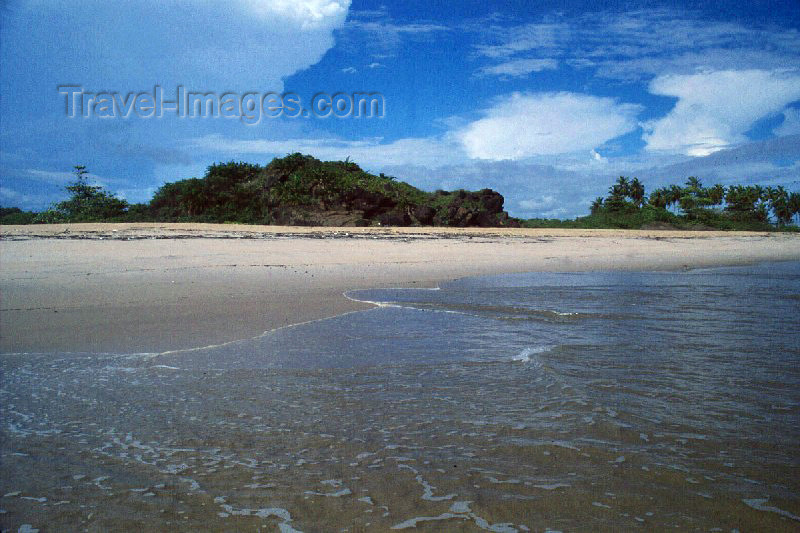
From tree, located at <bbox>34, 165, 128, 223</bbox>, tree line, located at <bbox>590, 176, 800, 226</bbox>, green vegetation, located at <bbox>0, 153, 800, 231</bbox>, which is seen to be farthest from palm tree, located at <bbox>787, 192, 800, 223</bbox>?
tree, located at <bbox>34, 165, 128, 223</bbox>

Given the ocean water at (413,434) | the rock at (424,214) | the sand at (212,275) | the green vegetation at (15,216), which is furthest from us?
the rock at (424,214)

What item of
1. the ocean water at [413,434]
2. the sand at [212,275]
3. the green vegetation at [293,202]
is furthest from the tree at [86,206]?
the ocean water at [413,434]

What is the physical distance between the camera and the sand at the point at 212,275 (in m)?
4.84

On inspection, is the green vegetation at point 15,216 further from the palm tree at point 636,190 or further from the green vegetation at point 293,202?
the palm tree at point 636,190

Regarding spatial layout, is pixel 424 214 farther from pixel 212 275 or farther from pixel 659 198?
pixel 659 198

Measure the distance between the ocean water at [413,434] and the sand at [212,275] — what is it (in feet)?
2.73

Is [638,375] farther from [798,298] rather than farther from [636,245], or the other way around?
[636,245]

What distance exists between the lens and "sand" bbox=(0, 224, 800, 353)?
15.9 ft

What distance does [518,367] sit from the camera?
357 cm

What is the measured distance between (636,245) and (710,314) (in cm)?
1338

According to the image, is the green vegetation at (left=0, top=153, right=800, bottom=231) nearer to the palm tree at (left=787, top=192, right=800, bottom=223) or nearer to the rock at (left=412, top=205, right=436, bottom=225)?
the rock at (left=412, top=205, right=436, bottom=225)

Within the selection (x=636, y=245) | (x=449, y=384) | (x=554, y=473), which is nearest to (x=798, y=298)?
(x=449, y=384)

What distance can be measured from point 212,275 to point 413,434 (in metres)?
6.77

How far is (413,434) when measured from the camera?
8.04ft
